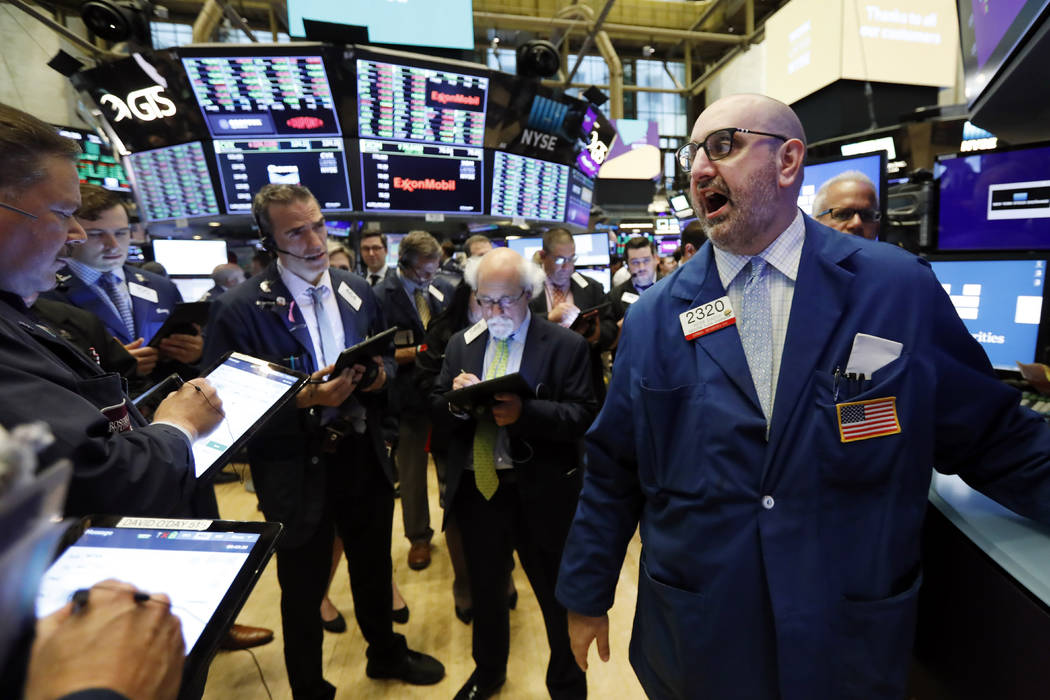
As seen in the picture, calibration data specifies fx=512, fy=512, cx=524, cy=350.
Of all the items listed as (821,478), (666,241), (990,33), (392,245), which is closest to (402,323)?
(821,478)

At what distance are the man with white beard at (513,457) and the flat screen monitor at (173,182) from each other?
3.71 metres

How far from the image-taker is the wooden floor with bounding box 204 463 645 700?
2.37m

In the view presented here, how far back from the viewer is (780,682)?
42.6 inches

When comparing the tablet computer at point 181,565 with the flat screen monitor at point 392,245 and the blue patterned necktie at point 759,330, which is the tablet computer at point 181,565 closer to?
the blue patterned necktie at point 759,330

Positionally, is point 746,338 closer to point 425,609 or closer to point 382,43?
point 425,609

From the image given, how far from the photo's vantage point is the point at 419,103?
4.66 meters

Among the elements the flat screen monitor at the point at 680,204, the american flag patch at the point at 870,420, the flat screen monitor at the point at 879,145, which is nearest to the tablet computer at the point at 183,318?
the american flag patch at the point at 870,420

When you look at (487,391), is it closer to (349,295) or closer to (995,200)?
(349,295)

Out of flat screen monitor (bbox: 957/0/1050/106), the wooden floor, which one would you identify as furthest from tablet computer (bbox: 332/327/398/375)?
flat screen monitor (bbox: 957/0/1050/106)

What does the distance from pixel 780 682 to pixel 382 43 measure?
4.94 m

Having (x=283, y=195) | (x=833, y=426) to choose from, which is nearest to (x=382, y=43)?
(x=283, y=195)

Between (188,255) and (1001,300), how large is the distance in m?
8.50

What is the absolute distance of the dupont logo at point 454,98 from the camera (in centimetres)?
468

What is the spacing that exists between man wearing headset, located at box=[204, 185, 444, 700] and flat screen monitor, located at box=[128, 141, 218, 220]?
10.4ft
